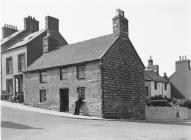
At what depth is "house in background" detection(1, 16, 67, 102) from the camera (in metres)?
31.7

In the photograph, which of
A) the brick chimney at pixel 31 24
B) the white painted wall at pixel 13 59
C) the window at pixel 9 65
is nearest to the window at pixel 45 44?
the white painted wall at pixel 13 59

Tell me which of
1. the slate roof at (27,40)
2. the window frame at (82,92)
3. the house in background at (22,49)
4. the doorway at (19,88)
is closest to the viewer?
the window frame at (82,92)

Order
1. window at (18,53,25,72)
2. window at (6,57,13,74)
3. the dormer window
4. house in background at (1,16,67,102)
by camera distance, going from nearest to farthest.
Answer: the dormer window, house in background at (1,16,67,102), window at (18,53,25,72), window at (6,57,13,74)

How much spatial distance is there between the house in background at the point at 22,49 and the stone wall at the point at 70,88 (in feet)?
10.1

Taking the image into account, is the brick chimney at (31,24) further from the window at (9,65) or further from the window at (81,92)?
the window at (81,92)

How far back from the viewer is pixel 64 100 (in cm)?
2509

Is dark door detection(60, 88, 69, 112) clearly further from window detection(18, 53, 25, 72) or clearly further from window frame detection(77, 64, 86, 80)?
window detection(18, 53, 25, 72)

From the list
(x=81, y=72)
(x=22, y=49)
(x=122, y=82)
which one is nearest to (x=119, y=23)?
(x=122, y=82)

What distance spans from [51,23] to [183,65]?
77.1ft

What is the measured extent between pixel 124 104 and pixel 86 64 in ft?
15.9

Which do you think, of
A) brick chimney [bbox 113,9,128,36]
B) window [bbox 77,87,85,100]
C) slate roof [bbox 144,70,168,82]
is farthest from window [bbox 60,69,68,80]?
slate roof [bbox 144,70,168,82]

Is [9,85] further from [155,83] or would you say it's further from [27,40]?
[155,83]

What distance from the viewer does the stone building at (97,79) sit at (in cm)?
2189

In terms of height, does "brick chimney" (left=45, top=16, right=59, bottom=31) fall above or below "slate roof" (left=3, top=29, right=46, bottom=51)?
above
